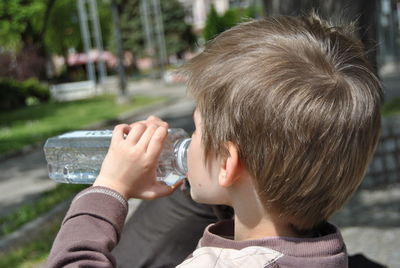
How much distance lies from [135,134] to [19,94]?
21.6 metres

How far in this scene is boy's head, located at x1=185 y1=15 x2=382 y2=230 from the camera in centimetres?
123

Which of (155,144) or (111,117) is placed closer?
(155,144)

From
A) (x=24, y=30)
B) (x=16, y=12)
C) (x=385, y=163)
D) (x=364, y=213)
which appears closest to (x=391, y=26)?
(x=385, y=163)

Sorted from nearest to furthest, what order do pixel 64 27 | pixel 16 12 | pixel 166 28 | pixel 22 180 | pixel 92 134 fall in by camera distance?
1. pixel 92 134
2. pixel 22 180
3. pixel 16 12
4. pixel 166 28
5. pixel 64 27

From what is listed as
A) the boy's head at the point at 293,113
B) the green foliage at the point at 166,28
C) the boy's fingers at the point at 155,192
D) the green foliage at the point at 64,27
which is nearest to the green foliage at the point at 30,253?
the boy's fingers at the point at 155,192

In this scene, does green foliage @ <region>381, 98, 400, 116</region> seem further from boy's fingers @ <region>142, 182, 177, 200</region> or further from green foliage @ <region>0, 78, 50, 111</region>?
green foliage @ <region>0, 78, 50, 111</region>

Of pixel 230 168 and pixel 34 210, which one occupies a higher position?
pixel 230 168

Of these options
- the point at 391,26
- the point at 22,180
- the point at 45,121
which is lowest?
the point at 45,121

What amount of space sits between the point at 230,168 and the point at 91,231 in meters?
0.35

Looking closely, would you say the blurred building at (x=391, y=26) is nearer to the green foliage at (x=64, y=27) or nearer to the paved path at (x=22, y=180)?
the paved path at (x=22, y=180)

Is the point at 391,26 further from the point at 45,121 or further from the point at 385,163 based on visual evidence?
the point at 385,163

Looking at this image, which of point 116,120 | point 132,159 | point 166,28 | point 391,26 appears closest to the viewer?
point 132,159

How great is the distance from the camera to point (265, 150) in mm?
1258

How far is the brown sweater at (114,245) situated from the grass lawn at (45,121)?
9.82 m
